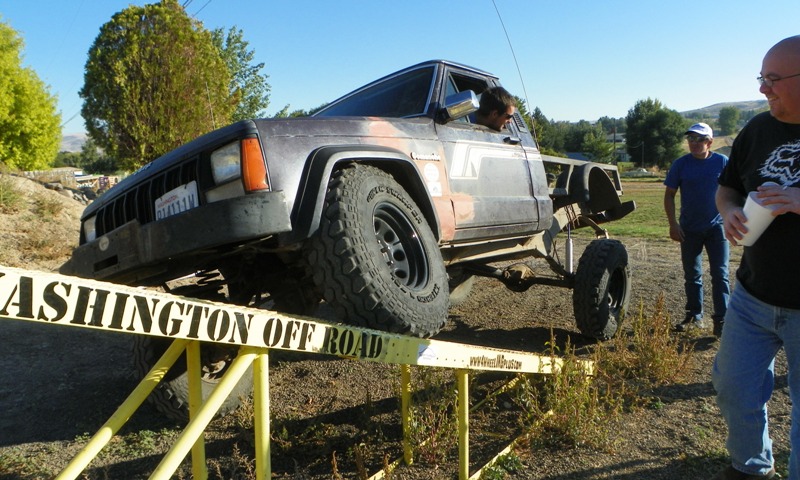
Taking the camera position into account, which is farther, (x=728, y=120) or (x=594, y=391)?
(x=728, y=120)

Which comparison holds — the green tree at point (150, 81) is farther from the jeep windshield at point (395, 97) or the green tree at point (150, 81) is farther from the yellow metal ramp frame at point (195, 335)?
the yellow metal ramp frame at point (195, 335)

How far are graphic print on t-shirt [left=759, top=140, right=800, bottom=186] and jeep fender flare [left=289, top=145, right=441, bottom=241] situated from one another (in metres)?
1.52

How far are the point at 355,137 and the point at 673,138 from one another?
74788mm

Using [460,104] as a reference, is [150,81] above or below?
above

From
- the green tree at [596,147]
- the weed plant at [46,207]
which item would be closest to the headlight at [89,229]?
the weed plant at [46,207]

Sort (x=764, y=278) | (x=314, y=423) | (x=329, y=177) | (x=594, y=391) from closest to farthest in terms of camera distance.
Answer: (x=764, y=278)
(x=329, y=177)
(x=594, y=391)
(x=314, y=423)

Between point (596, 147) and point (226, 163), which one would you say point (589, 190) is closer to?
point (226, 163)

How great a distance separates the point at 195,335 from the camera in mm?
1825

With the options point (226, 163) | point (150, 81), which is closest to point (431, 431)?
point (226, 163)

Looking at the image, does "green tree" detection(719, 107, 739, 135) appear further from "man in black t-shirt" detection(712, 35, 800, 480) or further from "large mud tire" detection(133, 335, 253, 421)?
"large mud tire" detection(133, 335, 253, 421)

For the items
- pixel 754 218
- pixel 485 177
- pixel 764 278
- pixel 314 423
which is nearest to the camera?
pixel 754 218

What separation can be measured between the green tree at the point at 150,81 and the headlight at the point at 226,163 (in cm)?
1234

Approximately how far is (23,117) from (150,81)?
28.2 feet

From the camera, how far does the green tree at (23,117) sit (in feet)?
63.0
